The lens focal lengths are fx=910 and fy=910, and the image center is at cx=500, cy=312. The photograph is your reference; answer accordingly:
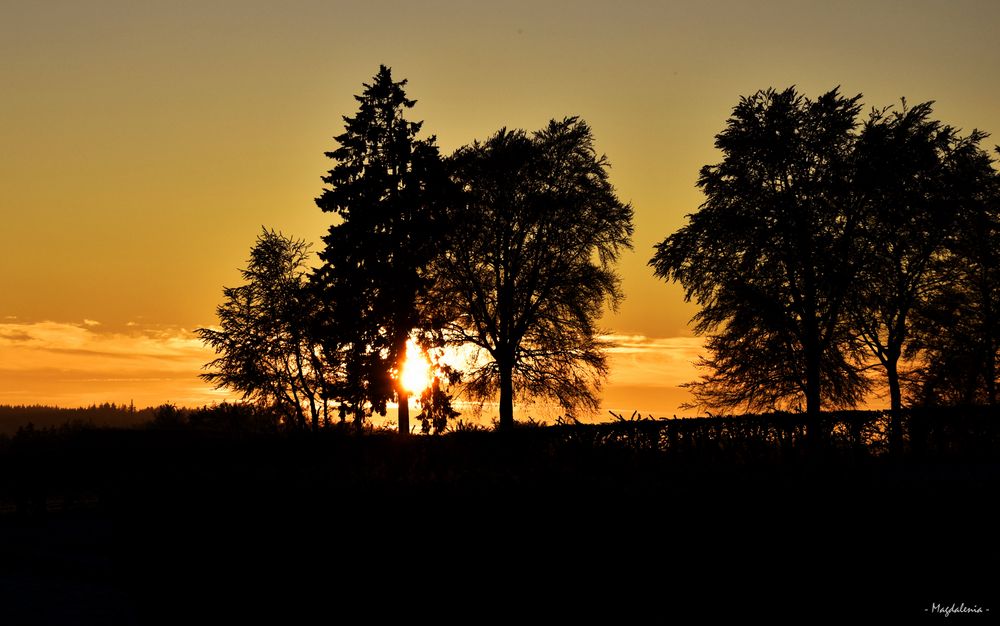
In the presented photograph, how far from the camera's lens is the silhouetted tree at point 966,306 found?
3422 cm

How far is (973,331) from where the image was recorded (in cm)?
3688

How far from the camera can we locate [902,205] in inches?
1312

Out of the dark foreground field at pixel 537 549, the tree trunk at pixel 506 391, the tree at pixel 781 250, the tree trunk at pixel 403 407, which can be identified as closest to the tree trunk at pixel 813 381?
the tree at pixel 781 250

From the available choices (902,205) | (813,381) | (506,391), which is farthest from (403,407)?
(902,205)

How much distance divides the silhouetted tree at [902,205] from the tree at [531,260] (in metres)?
10.1

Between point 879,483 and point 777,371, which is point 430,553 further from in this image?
point 777,371

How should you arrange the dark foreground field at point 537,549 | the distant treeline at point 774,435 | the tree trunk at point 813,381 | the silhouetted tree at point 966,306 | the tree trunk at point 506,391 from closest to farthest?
the dark foreground field at point 537,549 → the distant treeline at point 774,435 → the tree trunk at point 813,381 → the silhouetted tree at point 966,306 → the tree trunk at point 506,391

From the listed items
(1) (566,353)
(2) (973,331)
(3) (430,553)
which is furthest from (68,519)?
(2) (973,331)

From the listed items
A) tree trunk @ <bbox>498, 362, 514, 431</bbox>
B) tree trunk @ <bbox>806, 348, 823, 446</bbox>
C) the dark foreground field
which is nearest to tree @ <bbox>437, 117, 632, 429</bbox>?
tree trunk @ <bbox>498, 362, 514, 431</bbox>

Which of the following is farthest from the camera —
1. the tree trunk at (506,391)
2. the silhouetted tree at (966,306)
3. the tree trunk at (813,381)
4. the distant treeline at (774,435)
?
the tree trunk at (506,391)

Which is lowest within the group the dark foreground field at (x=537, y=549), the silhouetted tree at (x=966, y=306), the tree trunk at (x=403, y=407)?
the dark foreground field at (x=537, y=549)

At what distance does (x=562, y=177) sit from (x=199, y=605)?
30360 mm

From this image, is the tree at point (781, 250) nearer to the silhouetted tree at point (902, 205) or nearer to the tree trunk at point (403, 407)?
the silhouetted tree at point (902, 205)

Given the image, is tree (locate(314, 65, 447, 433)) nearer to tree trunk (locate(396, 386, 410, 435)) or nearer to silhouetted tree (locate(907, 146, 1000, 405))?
tree trunk (locate(396, 386, 410, 435))
